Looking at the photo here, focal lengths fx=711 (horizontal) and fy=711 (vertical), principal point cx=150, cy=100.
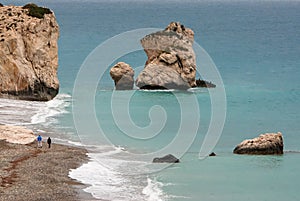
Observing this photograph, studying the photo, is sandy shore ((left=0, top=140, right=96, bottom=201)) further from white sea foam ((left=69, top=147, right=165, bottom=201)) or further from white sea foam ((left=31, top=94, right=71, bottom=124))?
white sea foam ((left=31, top=94, right=71, bottom=124))

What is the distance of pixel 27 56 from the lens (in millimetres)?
87188

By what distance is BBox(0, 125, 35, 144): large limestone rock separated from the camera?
59.7 metres

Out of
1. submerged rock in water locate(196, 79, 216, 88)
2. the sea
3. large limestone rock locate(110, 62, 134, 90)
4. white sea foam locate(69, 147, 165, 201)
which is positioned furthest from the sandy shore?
submerged rock in water locate(196, 79, 216, 88)

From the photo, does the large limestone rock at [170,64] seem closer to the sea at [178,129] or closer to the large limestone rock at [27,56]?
the sea at [178,129]

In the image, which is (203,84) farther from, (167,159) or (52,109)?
(167,159)

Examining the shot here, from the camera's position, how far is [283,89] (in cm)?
Result: 10481

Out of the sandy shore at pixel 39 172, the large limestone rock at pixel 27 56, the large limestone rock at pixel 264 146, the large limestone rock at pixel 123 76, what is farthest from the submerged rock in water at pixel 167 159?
the large limestone rock at pixel 123 76

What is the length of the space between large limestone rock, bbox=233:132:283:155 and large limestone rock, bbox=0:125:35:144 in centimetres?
1801

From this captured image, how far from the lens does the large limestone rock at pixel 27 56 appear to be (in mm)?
84562

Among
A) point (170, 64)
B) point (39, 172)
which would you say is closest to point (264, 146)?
point (39, 172)

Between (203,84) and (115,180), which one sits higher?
(203,84)

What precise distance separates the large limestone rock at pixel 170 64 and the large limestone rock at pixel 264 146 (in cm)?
3852

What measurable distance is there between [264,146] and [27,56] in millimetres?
37627

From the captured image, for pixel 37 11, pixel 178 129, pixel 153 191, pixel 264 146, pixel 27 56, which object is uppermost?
pixel 37 11
